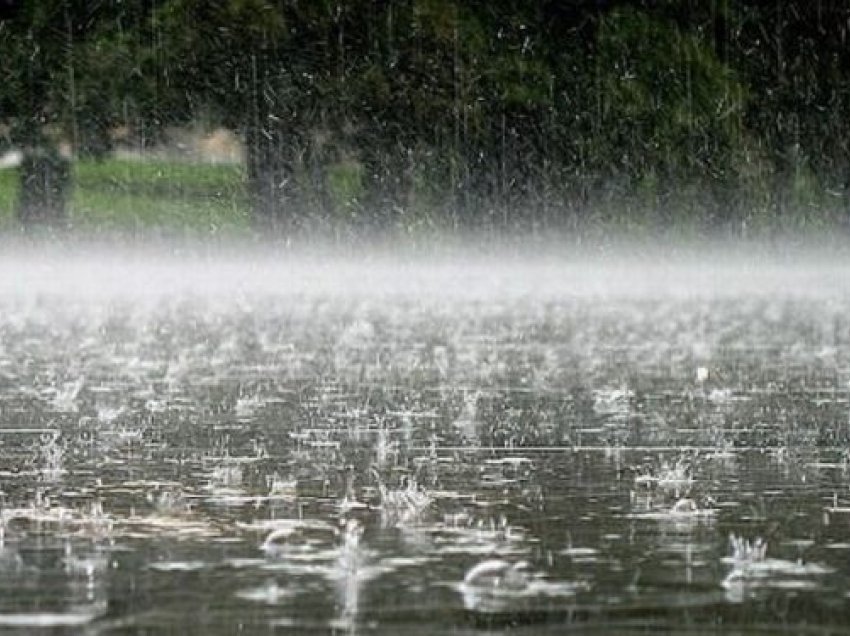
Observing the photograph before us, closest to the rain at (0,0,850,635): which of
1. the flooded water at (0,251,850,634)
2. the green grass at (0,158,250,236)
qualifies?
the flooded water at (0,251,850,634)

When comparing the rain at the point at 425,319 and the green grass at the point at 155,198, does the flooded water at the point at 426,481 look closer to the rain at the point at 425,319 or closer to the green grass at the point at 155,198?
the rain at the point at 425,319

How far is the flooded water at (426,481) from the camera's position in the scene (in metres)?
7.14

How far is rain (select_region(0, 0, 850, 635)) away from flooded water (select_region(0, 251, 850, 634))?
3 cm

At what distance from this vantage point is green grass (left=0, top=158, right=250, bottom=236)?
180ft

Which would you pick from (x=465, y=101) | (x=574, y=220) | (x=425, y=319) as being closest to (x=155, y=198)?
(x=574, y=220)

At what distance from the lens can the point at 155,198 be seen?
201 ft

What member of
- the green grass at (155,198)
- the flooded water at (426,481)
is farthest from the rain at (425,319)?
the green grass at (155,198)

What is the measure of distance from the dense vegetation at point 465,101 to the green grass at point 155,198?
2.65 meters

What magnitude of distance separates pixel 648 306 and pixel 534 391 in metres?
14.6

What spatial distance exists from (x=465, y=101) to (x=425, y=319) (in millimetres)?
22739

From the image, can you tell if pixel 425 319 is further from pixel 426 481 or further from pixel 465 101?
pixel 465 101

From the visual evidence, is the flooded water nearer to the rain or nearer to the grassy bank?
the rain

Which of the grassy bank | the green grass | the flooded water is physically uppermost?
the green grass

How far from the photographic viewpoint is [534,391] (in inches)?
627
